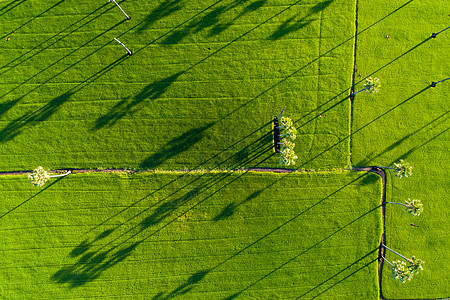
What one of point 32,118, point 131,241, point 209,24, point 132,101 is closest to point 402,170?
point 209,24

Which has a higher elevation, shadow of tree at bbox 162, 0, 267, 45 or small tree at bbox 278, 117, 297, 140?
shadow of tree at bbox 162, 0, 267, 45

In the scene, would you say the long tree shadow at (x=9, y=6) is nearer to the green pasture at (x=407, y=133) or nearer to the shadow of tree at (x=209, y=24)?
the shadow of tree at (x=209, y=24)

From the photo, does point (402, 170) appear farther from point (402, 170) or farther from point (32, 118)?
point (32, 118)

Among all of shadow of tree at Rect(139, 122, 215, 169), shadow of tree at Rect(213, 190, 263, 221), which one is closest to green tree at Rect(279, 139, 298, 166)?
shadow of tree at Rect(213, 190, 263, 221)

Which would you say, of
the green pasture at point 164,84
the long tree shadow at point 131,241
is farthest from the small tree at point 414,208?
the long tree shadow at point 131,241

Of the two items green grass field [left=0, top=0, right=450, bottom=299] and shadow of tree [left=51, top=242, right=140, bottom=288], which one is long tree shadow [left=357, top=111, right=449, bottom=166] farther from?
shadow of tree [left=51, top=242, right=140, bottom=288]

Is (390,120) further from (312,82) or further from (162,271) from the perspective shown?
(162,271)
